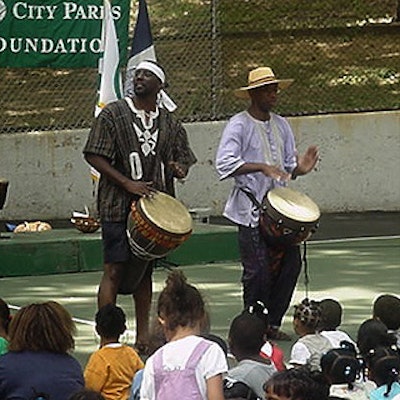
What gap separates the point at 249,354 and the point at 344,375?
20.9 inches

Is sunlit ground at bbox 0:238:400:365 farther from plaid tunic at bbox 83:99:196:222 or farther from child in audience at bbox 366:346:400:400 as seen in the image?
child in audience at bbox 366:346:400:400

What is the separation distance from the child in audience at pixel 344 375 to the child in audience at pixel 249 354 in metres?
0.26

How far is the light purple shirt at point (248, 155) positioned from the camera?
10219 mm

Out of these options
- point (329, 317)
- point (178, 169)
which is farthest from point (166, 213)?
point (329, 317)

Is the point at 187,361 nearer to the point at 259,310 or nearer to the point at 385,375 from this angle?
the point at 385,375

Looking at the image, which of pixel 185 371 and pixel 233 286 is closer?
pixel 185 371

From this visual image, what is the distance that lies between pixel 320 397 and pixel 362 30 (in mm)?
15267

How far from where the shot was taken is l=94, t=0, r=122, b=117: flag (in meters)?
15.1

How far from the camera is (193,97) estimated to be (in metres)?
18.1

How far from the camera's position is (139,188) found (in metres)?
9.76

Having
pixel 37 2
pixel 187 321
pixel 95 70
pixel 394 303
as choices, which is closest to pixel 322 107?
pixel 95 70

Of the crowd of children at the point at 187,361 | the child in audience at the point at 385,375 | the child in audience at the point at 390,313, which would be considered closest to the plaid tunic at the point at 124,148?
the crowd of children at the point at 187,361

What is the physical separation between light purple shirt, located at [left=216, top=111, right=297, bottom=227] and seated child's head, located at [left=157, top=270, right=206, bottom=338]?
342 cm

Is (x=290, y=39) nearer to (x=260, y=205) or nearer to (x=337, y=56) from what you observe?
(x=337, y=56)
